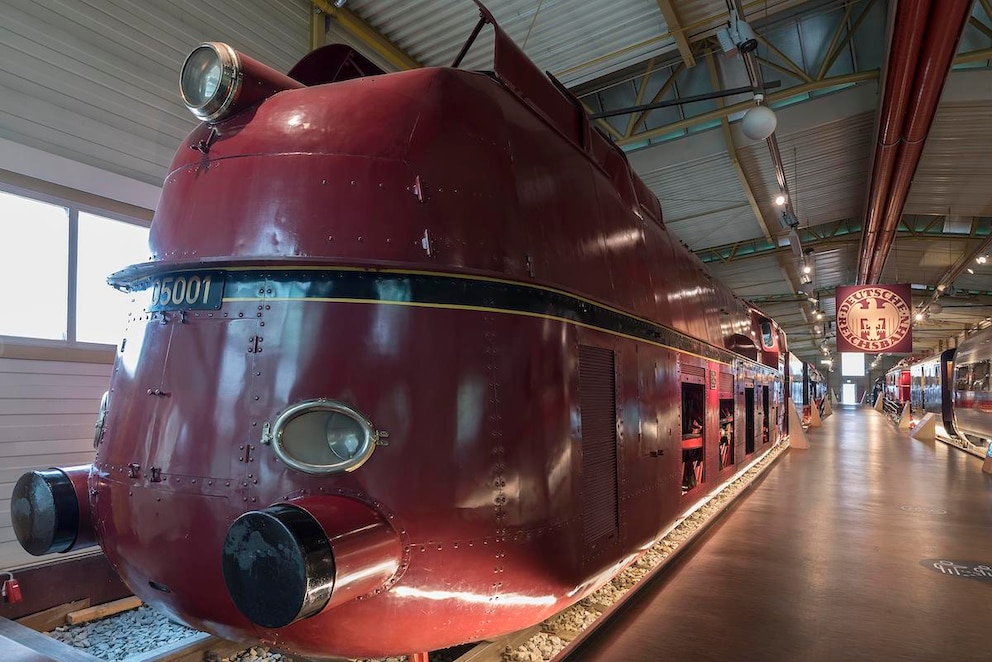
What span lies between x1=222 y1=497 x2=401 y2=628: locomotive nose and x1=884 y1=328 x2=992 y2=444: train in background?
16.7m

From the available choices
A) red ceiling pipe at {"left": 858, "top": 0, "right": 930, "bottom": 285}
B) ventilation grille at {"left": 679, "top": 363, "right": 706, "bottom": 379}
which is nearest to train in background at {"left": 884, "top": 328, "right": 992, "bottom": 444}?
red ceiling pipe at {"left": 858, "top": 0, "right": 930, "bottom": 285}

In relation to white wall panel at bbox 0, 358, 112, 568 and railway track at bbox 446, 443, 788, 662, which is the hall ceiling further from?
white wall panel at bbox 0, 358, 112, 568

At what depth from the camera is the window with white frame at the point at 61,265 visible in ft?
15.8

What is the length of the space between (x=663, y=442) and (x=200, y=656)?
3.32 metres

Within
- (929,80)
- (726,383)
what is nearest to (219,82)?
(726,383)

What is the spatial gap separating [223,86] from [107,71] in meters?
3.69

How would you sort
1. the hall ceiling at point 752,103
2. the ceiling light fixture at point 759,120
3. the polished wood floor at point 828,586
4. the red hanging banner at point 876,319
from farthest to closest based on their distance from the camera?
the red hanging banner at point 876,319, the ceiling light fixture at point 759,120, the hall ceiling at point 752,103, the polished wood floor at point 828,586

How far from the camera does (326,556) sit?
1984 mm

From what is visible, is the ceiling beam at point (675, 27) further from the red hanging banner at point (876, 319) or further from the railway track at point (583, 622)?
the red hanging banner at point (876, 319)

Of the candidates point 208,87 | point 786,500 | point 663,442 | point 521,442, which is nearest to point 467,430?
point 521,442

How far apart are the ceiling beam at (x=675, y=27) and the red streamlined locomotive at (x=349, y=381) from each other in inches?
204

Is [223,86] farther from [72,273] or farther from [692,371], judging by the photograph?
[692,371]

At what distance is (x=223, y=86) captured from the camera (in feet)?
8.87

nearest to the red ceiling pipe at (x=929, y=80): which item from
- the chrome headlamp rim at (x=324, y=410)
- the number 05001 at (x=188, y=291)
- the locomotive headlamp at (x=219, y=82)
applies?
the locomotive headlamp at (x=219, y=82)
